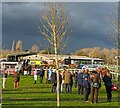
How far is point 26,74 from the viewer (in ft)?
181

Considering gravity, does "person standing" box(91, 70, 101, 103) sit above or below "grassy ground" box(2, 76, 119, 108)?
above

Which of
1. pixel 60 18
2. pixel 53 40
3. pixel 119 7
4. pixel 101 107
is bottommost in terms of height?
pixel 101 107

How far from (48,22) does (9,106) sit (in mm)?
4377

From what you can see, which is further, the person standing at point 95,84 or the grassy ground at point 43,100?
the person standing at point 95,84

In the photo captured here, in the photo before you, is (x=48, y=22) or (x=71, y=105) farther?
(x=71, y=105)

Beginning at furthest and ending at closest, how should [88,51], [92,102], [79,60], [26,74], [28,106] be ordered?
[88,51]
[79,60]
[26,74]
[92,102]
[28,106]

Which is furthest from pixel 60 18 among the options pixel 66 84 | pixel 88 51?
pixel 88 51

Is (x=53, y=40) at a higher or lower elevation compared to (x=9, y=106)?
higher

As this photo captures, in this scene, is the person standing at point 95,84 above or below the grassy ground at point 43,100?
above

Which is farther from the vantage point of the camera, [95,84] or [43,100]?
[43,100]

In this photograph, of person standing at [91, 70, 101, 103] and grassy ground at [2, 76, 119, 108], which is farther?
person standing at [91, 70, 101, 103]

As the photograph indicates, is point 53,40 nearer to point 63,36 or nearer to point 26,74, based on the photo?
point 63,36

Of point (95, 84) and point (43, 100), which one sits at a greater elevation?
point (95, 84)

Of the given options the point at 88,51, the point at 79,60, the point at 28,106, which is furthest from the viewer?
the point at 88,51
